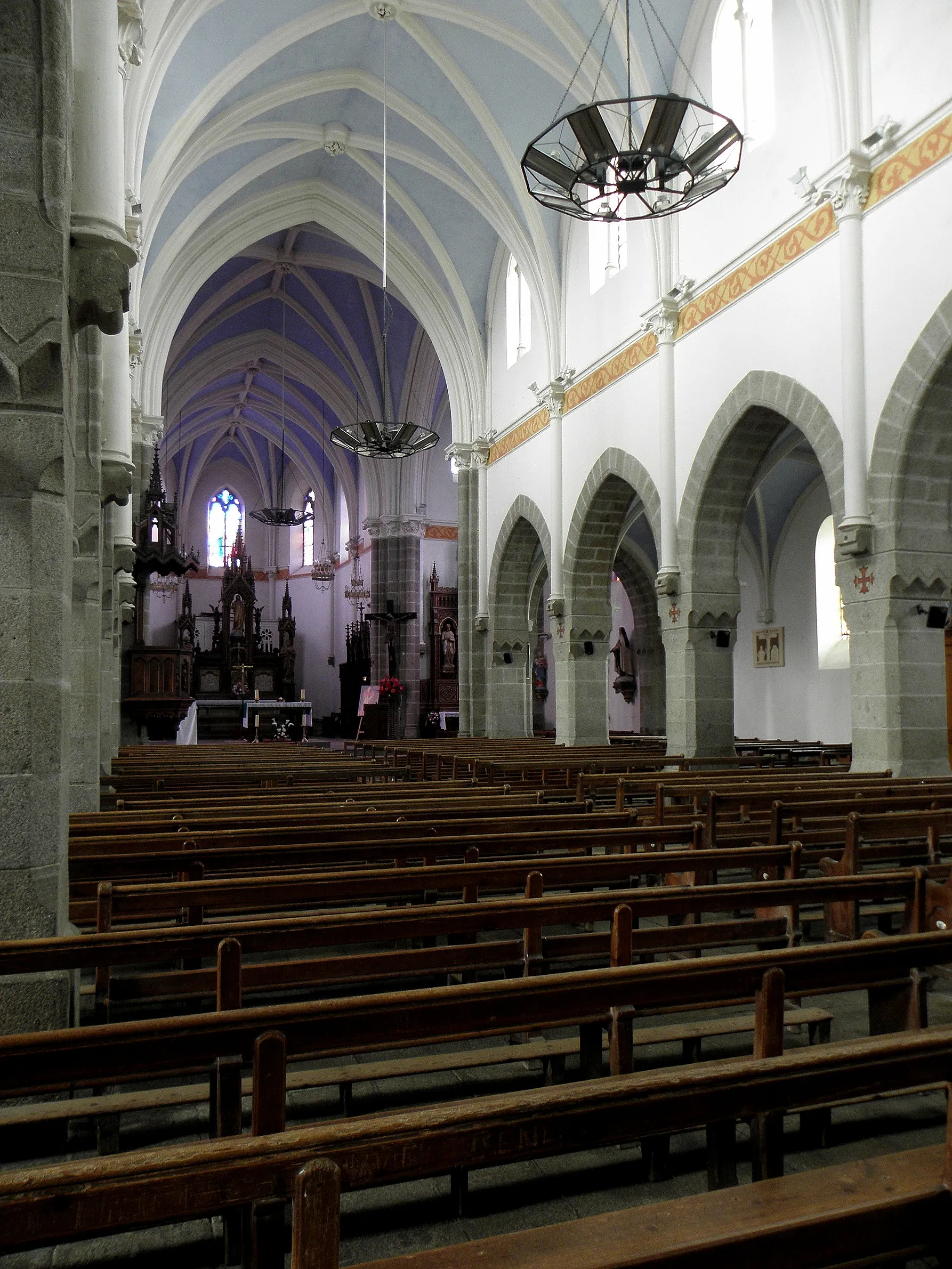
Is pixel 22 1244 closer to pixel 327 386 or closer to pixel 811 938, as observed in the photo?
pixel 811 938

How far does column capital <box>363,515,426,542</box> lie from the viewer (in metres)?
28.6

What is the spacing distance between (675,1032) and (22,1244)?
2.34 meters

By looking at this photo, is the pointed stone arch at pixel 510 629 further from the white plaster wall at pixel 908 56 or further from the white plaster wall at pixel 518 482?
the white plaster wall at pixel 908 56

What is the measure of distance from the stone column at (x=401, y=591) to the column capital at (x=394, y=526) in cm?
2

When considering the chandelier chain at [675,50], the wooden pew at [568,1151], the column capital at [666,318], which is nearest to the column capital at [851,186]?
the chandelier chain at [675,50]

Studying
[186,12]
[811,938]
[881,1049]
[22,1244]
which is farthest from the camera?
[186,12]

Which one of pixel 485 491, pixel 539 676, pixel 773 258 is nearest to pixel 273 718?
pixel 539 676

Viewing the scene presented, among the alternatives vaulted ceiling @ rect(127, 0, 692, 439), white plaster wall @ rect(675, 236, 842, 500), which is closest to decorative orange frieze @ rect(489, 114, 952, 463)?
white plaster wall @ rect(675, 236, 842, 500)

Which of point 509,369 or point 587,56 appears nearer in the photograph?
point 587,56

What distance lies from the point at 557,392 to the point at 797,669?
287 inches

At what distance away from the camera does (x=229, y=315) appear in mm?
26312

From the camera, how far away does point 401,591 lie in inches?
1112

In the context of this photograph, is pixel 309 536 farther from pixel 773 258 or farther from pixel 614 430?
pixel 773 258

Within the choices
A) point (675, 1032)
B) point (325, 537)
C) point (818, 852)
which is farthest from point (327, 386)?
point (675, 1032)
